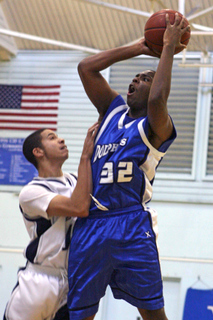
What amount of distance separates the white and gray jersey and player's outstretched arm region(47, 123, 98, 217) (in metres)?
0.07

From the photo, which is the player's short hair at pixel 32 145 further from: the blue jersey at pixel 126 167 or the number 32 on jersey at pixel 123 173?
the number 32 on jersey at pixel 123 173

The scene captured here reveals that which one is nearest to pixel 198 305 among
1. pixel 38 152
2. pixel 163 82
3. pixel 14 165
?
pixel 14 165

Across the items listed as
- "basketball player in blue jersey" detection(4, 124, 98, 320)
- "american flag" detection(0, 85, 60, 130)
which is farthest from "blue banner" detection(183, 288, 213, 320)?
"basketball player in blue jersey" detection(4, 124, 98, 320)

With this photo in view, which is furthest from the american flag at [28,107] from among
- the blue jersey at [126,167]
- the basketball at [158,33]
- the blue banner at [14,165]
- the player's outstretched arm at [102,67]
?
the basketball at [158,33]

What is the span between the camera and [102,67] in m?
3.36

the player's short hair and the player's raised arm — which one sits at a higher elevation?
the player's raised arm

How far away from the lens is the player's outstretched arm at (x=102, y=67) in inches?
125

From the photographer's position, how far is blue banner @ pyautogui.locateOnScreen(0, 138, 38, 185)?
9117 mm

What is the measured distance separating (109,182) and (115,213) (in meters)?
0.21

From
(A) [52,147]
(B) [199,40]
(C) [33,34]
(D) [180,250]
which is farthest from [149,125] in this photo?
(C) [33,34]

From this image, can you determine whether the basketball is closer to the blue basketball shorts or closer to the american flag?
the blue basketball shorts

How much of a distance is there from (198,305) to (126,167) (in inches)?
206

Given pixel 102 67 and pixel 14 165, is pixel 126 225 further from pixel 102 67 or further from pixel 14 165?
pixel 14 165

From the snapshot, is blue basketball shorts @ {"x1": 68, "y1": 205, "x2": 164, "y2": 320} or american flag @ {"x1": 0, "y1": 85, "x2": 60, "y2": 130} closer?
blue basketball shorts @ {"x1": 68, "y1": 205, "x2": 164, "y2": 320}
